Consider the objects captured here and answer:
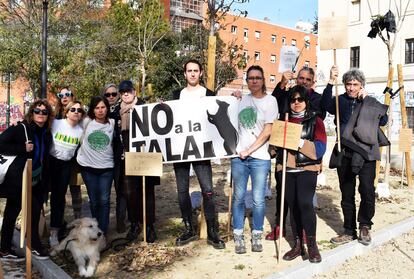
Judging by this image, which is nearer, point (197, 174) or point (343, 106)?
point (197, 174)

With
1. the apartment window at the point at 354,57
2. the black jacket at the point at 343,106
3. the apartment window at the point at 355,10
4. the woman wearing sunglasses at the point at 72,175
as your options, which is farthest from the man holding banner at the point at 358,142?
the apartment window at the point at 355,10

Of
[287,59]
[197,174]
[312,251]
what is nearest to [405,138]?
[287,59]

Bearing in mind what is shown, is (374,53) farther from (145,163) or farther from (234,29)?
(234,29)

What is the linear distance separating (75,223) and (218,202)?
3.54 meters

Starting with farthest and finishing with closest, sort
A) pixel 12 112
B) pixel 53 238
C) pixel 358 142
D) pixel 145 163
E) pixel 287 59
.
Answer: pixel 12 112 → pixel 287 59 → pixel 53 238 → pixel 358 142 → pixel 145 163

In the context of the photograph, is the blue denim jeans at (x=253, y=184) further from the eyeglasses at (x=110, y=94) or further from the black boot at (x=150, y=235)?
the eyeglasses at (x=110, y=94)

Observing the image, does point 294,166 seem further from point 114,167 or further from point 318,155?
point 114,167

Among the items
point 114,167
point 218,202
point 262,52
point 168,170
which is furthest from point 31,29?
point 262,52

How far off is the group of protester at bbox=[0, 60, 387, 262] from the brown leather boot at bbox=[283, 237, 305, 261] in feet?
0.04

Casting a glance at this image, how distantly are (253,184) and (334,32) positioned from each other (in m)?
2.41

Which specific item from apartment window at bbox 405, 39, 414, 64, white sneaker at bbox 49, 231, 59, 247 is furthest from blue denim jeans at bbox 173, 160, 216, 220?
apartment window at bbox 405, 39, 414, 64

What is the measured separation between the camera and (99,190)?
5109mm

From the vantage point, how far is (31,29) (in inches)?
695

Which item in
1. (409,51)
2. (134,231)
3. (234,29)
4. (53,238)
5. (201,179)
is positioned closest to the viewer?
(201,179)
